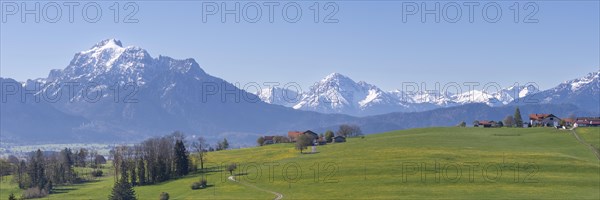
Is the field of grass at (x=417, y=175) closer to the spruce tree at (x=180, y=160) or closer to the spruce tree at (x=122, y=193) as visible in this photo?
the spruce tree at (x=180, y=160)

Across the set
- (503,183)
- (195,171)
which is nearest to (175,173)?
(195,171)

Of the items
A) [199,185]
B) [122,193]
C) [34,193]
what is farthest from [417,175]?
[34,193]

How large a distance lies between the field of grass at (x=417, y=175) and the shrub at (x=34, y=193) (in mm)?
5515

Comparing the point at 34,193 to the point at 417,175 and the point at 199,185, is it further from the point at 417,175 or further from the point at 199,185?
the point at 417,175

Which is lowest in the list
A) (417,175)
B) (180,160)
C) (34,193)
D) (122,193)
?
(34,193)

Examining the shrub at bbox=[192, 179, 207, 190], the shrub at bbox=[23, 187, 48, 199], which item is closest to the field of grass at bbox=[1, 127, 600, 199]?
the shrub at bbox=[192, 179, 207, 190]

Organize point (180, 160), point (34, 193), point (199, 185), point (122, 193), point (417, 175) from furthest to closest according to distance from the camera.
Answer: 1. point (180, 160)
2. point (34, 193)
3. point (199, 185)
4. point (122, 193)
5. point (417, 175)

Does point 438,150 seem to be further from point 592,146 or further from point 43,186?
point 43,186

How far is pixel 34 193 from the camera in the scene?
18575cm

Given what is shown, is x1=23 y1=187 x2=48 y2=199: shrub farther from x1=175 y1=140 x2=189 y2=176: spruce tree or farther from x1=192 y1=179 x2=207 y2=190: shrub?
x1=192 y1=179 x2=207 y2=190: shrub

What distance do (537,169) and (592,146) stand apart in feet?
139

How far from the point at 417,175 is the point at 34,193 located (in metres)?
103

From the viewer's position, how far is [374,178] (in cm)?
14362

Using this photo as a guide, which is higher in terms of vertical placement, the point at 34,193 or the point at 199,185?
the point at 199,185
